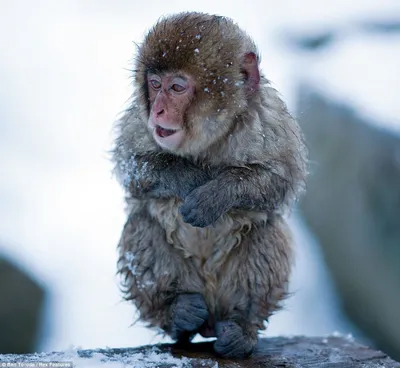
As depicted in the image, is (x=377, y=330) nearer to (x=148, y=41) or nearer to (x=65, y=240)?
(x=65, y=240)

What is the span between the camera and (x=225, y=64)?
12.8 ft

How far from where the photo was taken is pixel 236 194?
12.8 ft

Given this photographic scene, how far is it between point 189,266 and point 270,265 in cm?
48

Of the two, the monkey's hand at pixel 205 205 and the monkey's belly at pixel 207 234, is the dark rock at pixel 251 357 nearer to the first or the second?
the monkey's belly at pixel 207 234

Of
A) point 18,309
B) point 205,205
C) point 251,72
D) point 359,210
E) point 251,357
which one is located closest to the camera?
point 205,205

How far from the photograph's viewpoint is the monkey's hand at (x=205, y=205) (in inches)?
150

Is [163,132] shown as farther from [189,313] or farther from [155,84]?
[189,313]

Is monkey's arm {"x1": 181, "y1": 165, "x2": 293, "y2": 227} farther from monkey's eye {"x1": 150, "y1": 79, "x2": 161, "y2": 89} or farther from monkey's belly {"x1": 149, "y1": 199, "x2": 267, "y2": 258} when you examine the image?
monkey's eye {"x1": 150, "y1": 79, "x2": 161, "y2": 89}

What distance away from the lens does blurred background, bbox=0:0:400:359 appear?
7422mm

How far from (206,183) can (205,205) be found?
0.50ft

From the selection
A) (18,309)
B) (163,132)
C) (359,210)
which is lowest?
(18,309)

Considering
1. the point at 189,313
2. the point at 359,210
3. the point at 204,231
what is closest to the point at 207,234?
the point at 204,231

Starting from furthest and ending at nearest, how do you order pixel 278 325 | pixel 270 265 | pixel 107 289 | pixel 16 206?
pixel 16 206 < pixel 107 289 < pixel 278 325 < pixel 270 265

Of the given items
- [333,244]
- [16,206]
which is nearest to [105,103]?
[16,206]
